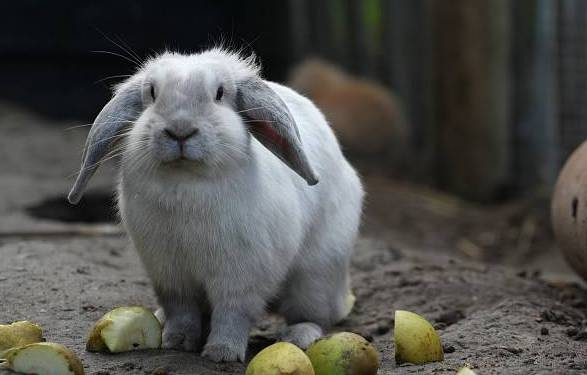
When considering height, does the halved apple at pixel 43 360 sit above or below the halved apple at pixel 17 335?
above

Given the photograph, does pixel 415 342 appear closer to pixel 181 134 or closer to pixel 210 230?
pixel 210 230

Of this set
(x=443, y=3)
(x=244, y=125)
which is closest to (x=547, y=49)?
(x=443, y=3)

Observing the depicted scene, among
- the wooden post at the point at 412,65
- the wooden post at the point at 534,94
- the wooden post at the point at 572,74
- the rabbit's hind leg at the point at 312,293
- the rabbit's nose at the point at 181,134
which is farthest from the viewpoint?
the wooden post at the point at 412,65

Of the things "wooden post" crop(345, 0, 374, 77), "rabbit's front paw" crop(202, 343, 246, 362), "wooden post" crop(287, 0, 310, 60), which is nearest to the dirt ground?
"rabbit's front paw" crop(202, 343, 246, 362)

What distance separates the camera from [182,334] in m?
4.15

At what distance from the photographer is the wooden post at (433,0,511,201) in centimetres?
890

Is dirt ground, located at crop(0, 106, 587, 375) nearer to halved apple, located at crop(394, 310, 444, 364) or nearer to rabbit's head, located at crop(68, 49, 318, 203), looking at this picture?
halved apple, located at crop(394, 310, 444, 364)

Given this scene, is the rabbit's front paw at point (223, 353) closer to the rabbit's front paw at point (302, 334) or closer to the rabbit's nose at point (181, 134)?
the rabbit's front paw at point (302, 334)

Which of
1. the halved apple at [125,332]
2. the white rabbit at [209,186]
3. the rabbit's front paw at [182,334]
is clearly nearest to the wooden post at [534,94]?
the white rabbit at [209,186]

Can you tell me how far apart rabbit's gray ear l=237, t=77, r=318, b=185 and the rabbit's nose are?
35cm

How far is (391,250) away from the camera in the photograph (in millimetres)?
6199

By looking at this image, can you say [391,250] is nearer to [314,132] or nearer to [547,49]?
[314,132]

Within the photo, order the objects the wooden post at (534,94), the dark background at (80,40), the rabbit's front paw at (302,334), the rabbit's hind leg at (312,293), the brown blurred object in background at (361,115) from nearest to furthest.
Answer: the rabbit's front paw at (302,334)
the rabbit's hind leg at (312,293)
the wooden post at (534,94)
the brown blurred object in background at (361,115)
the dark background at (80,40)

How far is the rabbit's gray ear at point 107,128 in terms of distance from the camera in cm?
396
